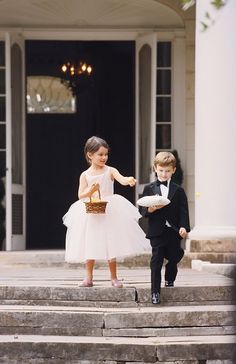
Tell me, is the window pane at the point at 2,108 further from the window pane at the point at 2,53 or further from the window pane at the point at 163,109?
the window pane at the point at 163,109

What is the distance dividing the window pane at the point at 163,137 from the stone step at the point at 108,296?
19.4 feet

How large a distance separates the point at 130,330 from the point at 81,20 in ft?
24.5

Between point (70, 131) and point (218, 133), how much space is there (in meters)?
7.69

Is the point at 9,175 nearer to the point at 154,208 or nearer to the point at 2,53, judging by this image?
the point at 2,53

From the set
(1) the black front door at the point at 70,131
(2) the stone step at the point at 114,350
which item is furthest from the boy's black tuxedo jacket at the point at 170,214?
(1) the black front door at the point at 70,131

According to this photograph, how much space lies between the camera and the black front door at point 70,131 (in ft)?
57.2

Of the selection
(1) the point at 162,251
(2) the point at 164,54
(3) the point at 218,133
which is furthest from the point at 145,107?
(1) the point at 162,251

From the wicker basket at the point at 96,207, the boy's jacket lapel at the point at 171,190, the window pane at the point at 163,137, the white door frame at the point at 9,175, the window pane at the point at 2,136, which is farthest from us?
the window pane at the point at 163,137

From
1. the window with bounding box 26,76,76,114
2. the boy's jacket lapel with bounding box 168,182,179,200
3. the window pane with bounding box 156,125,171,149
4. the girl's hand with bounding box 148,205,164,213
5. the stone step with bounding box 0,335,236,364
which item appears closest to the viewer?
the stone step with bounding box 0,335,236,364

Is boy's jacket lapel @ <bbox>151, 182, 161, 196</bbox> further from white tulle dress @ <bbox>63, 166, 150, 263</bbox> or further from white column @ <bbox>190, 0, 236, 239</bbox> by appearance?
white column @ <bbox>190, 0, 236, 239</bbox>

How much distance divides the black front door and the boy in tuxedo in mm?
9030

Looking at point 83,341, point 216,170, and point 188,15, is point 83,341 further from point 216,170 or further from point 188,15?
point 188,15

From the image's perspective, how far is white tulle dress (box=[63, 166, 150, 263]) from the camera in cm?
827

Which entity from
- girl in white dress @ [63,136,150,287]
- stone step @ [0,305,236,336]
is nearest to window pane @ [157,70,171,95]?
girl in white dress @ [63,136,150,287]
